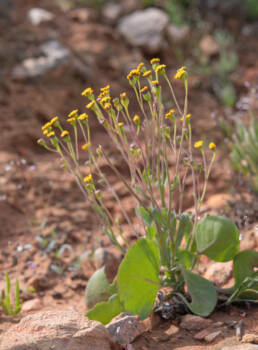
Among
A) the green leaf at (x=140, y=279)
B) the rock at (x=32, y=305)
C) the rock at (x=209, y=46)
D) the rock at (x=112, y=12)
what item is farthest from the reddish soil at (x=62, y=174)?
the rock at (x=209, y=46)

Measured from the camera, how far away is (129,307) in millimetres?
1900

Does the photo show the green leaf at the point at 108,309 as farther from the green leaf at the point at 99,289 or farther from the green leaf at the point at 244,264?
the green leaf at the point at 244,264

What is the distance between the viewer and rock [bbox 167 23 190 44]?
5.89 m

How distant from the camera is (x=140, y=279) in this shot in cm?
189

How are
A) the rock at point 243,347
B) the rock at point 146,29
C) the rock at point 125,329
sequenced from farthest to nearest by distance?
the rock at point 146,29, the rock at point 125,329, the rock at point 243,347

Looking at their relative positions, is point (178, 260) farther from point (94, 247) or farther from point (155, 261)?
point (94, 247)

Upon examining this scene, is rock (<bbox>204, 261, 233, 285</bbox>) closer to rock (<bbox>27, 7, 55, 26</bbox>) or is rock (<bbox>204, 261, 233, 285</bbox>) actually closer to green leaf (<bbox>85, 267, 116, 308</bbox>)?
green leaf (<bbox>85, 267, 116, 308</bbox>)

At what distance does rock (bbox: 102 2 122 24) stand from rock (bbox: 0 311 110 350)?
17.2 feet

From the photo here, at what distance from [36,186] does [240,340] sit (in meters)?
2.19

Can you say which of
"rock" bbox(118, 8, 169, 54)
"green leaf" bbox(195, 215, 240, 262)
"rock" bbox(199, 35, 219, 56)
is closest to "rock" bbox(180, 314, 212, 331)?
"green leaf" bbox(195, 215, 240, 262)

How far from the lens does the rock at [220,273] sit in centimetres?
228

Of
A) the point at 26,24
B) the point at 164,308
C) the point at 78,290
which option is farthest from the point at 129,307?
the point at 26,24

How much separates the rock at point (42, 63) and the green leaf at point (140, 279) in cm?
312

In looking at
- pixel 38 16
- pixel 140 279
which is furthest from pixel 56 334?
pixel 38 16
